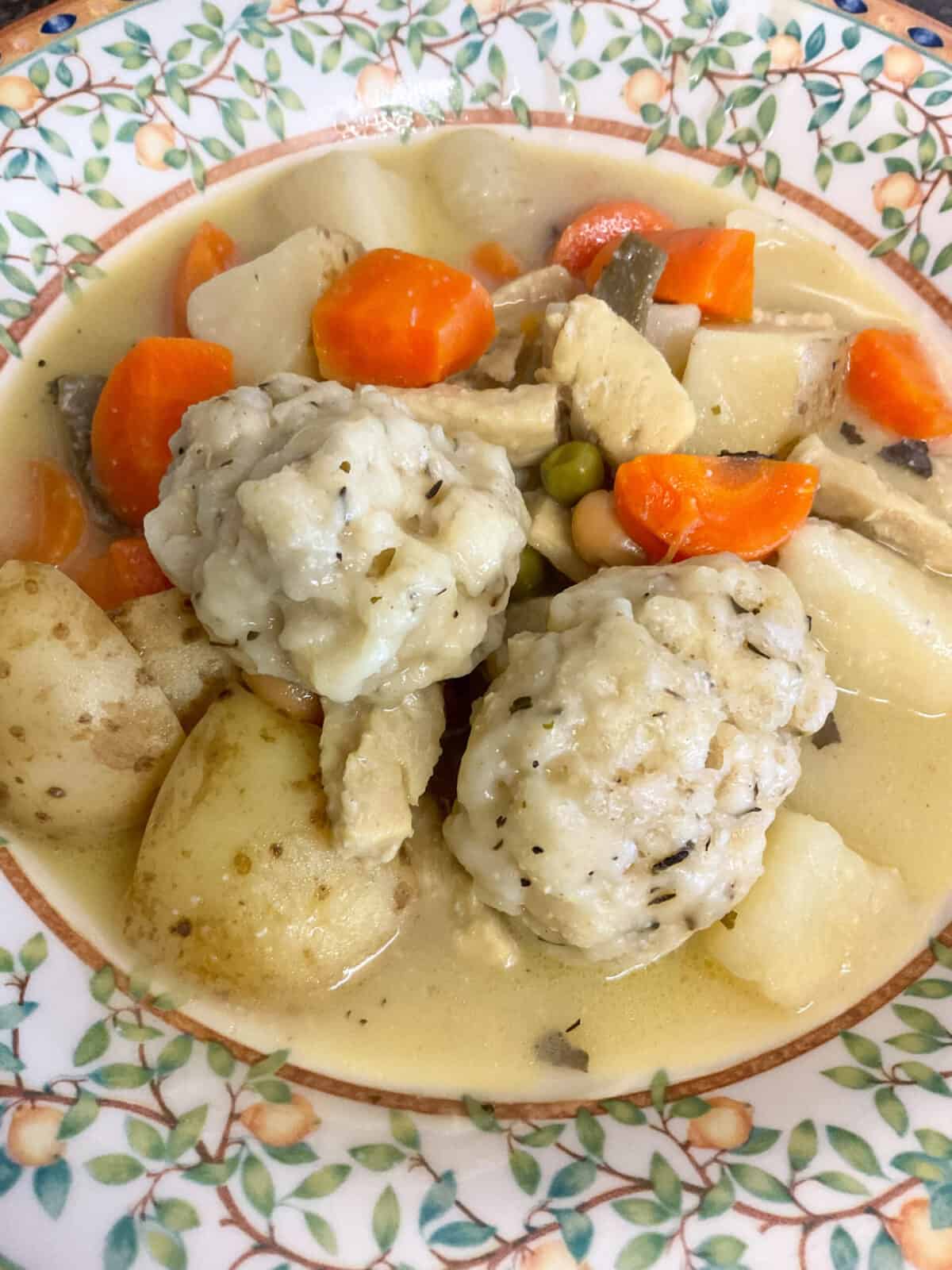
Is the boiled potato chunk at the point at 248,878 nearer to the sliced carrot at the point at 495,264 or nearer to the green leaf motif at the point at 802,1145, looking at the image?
the green leaf motif at the point at 802,1145

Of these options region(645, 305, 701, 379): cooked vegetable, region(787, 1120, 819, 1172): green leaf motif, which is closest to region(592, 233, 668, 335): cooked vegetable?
region(645, 305, 701, 379): cooked vegetable

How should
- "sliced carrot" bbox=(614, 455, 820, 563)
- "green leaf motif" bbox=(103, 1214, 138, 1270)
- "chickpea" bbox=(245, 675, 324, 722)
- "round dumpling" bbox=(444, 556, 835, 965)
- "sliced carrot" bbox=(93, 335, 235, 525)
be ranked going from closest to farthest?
1. "green leaf motif" bbox=(103, 1214, 138, 1270)
2. "round dumpling" bbox=(444, 556, 835, 965)
3. "chickpea" bbox=(245, 675, 324, 722)
4. "sliced carrot" bbox=(614, 455, 820, 563)
5. "sliced carrot" bbox=(93, 335, 235, 525)

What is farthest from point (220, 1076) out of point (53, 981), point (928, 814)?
point (928, 814)

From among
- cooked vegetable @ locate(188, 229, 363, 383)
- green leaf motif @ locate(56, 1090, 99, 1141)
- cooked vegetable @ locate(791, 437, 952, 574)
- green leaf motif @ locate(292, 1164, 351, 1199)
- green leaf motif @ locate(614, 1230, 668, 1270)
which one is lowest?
green leaf motif @ locate(614, 1230, 668, 1270)

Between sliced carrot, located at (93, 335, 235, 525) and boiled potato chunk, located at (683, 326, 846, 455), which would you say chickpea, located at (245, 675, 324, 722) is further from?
boiled potato chunk, located at (683, 326, 846, 455)

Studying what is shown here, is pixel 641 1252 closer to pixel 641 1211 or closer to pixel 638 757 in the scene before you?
pixel 641 1211

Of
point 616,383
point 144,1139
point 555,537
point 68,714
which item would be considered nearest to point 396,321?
point 616,383
